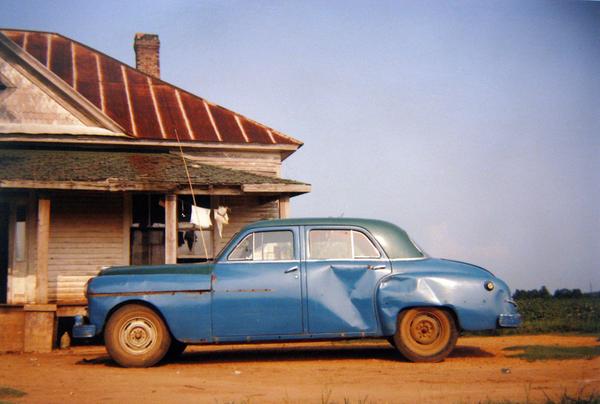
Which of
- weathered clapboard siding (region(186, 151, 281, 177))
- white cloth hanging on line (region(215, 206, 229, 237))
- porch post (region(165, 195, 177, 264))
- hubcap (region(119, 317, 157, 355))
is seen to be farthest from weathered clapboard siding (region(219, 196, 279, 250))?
hubcap (region(119, 317, 157, 355))

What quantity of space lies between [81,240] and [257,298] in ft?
26.2

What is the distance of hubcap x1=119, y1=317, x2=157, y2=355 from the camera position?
7996mm

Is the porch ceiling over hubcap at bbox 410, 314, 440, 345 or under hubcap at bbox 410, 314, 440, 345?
→ over

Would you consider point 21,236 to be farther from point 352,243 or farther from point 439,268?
point 439,268

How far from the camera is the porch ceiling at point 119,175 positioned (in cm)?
1230

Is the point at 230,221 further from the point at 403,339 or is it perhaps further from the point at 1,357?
the point at 403,339

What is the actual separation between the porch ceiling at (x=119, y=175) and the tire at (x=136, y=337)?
15.6ft

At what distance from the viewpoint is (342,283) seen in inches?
311

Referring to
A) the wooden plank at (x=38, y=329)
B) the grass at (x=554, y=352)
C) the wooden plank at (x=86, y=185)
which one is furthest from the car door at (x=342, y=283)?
the wooden plank at (x=38, y=329)

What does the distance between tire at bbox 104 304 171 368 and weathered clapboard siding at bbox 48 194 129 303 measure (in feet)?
22.0

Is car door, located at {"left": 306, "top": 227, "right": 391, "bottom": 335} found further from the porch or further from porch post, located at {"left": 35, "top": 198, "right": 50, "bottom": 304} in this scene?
porch post, located at {"left": 35, "top": 198, "right": 50, "bottom": 304}

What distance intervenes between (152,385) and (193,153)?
9.49 meters

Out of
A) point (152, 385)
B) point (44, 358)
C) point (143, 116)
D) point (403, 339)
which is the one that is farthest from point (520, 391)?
point (143, 116)

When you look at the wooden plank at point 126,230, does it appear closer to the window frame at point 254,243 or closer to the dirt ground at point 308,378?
the dirt ground at point 308,378
